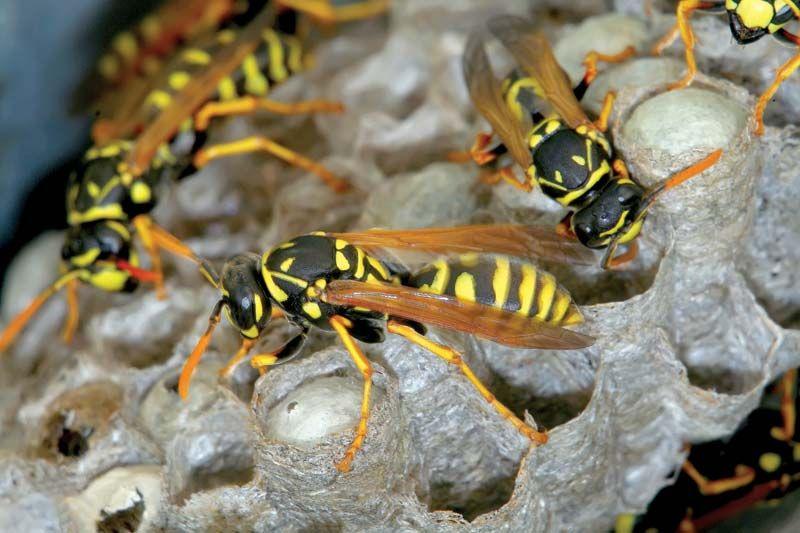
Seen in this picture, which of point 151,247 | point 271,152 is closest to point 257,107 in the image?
point 271,152

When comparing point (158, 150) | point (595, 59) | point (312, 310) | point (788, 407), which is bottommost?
point (788, 407)

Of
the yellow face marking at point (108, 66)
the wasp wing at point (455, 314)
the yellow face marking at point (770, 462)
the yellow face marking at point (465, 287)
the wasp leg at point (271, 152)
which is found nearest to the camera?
the wasp wing at point (455, 314)

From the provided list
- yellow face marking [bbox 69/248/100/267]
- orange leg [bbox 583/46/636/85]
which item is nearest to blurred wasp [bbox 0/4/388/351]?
yellow face marking [bbox 69/248/100/267]

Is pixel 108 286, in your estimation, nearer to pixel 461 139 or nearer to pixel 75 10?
pixel 75 10

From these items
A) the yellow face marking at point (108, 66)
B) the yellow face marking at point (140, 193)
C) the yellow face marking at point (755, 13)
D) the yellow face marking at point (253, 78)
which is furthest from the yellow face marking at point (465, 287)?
the yellow face marking at point (108, 66)

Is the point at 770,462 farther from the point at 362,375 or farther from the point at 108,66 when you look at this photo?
the point at 108,66

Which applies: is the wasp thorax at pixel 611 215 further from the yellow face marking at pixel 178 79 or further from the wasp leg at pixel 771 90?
the yellow face marking at pixel 178 79
